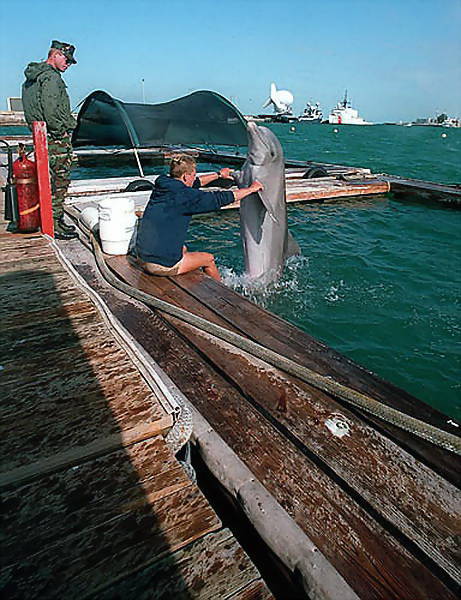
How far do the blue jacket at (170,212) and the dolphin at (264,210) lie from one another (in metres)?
1.14

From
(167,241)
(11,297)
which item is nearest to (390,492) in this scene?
(11,297)

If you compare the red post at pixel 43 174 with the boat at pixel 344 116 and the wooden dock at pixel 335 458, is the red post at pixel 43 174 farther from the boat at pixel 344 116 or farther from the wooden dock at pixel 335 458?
the boat at pixel 344 116

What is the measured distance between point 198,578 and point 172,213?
11.5 ft

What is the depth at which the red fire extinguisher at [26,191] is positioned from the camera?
4.98 meters

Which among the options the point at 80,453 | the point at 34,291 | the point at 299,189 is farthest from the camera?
the point at 299,189

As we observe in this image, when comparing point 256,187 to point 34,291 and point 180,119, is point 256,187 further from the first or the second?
point 180,119

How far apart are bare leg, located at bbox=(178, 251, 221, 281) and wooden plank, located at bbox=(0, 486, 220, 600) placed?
132 inches

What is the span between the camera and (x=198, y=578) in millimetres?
1288

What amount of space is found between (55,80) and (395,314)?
493cm

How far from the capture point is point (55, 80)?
16.4 ft

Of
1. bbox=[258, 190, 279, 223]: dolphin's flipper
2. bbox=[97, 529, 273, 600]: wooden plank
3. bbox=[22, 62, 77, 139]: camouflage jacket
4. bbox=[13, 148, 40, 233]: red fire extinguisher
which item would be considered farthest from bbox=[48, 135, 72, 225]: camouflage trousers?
bbox=[97, 529, 273, 600]: wooden plank

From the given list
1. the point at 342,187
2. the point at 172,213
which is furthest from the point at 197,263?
the point at 342,187

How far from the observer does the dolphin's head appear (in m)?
5.32

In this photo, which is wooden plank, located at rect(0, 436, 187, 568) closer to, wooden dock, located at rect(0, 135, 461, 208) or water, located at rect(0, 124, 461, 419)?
water, located at rect(0, 124, 461, 419)
